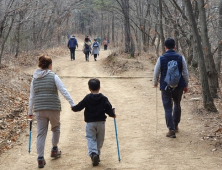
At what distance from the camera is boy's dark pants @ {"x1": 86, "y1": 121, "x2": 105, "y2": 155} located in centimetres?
541

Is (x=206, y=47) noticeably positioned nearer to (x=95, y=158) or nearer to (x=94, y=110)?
(x=94, y=110)

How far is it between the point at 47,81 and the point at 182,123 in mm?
4177

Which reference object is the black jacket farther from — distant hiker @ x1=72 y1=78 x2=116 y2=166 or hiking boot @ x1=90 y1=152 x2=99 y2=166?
hiking boot @ x1=90 y1=152 x2=99 y2=166

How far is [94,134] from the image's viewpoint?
5.54 m

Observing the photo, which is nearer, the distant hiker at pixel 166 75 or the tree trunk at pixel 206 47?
the distant hiker at pixel 166 75

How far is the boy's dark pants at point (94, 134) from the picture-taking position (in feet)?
17.7

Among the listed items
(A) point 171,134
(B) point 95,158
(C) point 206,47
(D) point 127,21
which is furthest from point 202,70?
(D) point 127,21

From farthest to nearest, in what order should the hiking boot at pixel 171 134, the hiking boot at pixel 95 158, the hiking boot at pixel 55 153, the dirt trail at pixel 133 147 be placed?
the hiking boot at pixel 171 134
the hiking boot at pixel 55 153
the dirt trail at pixel 133 147
the hiking boot at pixel 95 158

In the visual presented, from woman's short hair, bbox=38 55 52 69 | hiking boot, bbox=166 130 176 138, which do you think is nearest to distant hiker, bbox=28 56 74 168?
woman's short hair, bbox=38 55 52 69

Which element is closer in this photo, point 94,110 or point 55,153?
point 94,110

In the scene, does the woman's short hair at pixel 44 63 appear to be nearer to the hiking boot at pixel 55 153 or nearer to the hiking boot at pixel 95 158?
the hiking boot at pixel 55 153

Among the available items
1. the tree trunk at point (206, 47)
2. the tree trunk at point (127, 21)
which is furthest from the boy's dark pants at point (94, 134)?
the tree trunk at point (127, 21)

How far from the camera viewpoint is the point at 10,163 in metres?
6.13

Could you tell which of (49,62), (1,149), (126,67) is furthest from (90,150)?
(126,67)
